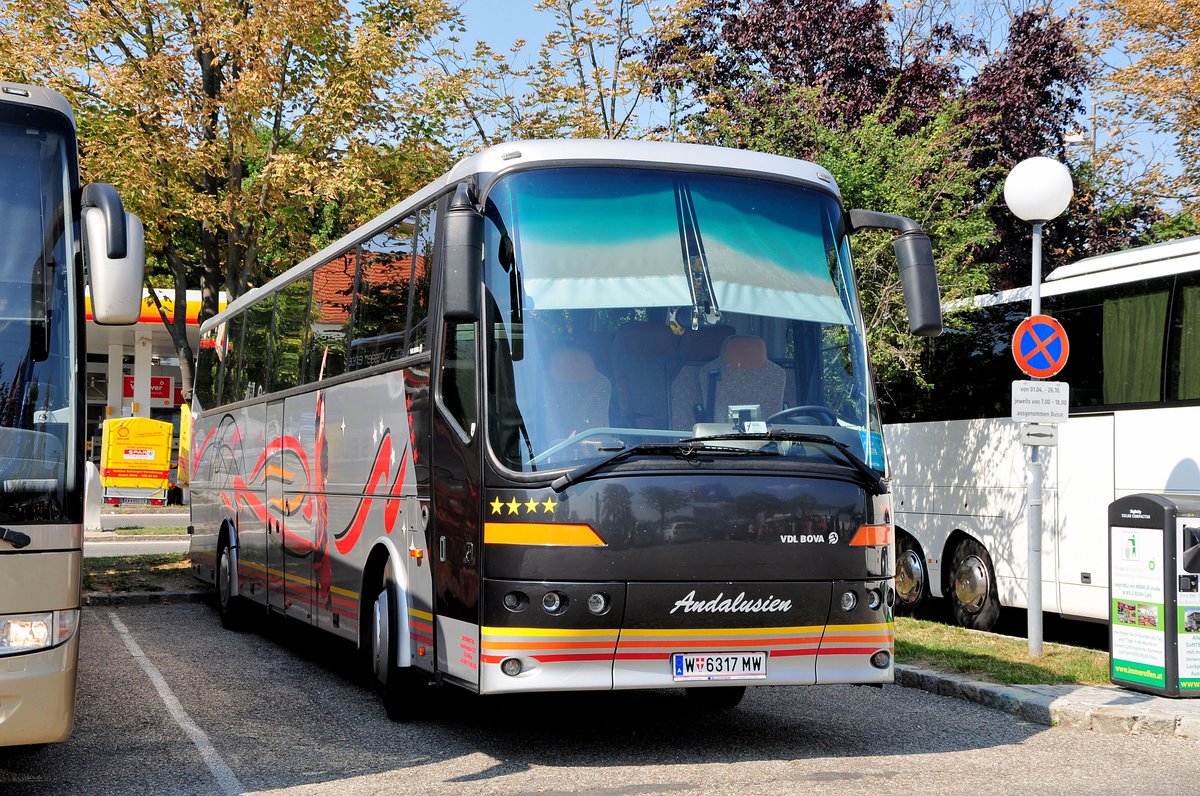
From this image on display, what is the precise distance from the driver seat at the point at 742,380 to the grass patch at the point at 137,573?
11.0 meters

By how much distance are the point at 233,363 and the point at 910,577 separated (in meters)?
8.16

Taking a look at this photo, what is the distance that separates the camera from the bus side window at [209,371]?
53.3 feet

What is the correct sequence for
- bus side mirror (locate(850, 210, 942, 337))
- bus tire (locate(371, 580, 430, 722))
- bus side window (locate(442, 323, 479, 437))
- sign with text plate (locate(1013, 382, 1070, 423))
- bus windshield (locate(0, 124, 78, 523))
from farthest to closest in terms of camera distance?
sign with text plate (locate(1013, 382, 1070, 423)), bus tire (locate(371, 580, 430, 722)), bus side mirror (locate(850, 210, 942, 337)), bus side window (locate(442, 323, 479, 437)), bus windshield (locate(0, 124, 78, 523))

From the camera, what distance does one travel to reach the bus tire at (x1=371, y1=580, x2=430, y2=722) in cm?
872

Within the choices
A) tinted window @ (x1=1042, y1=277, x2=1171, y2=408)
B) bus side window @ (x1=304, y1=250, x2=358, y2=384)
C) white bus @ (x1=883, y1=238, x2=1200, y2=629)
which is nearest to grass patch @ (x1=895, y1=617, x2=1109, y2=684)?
white bus @ (x1=883, y1=238, x2=1200, y2=629)

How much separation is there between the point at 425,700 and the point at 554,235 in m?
3.33

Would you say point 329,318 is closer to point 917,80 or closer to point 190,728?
point 190,728

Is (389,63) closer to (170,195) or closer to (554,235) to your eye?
(170,195)

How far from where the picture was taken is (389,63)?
1902cm

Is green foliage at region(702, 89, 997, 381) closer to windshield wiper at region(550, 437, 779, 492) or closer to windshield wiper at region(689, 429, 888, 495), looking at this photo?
windshield wiper at region(689, 429, 888, 495)

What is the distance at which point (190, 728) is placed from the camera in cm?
848

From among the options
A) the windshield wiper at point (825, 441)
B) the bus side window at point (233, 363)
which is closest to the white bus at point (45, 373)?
the windshield wiper at point (825, 441)

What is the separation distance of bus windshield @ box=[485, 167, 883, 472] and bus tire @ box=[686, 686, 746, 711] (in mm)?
2442

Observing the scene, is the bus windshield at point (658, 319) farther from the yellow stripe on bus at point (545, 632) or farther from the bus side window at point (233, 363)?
the bus side window at point (233, 363)
